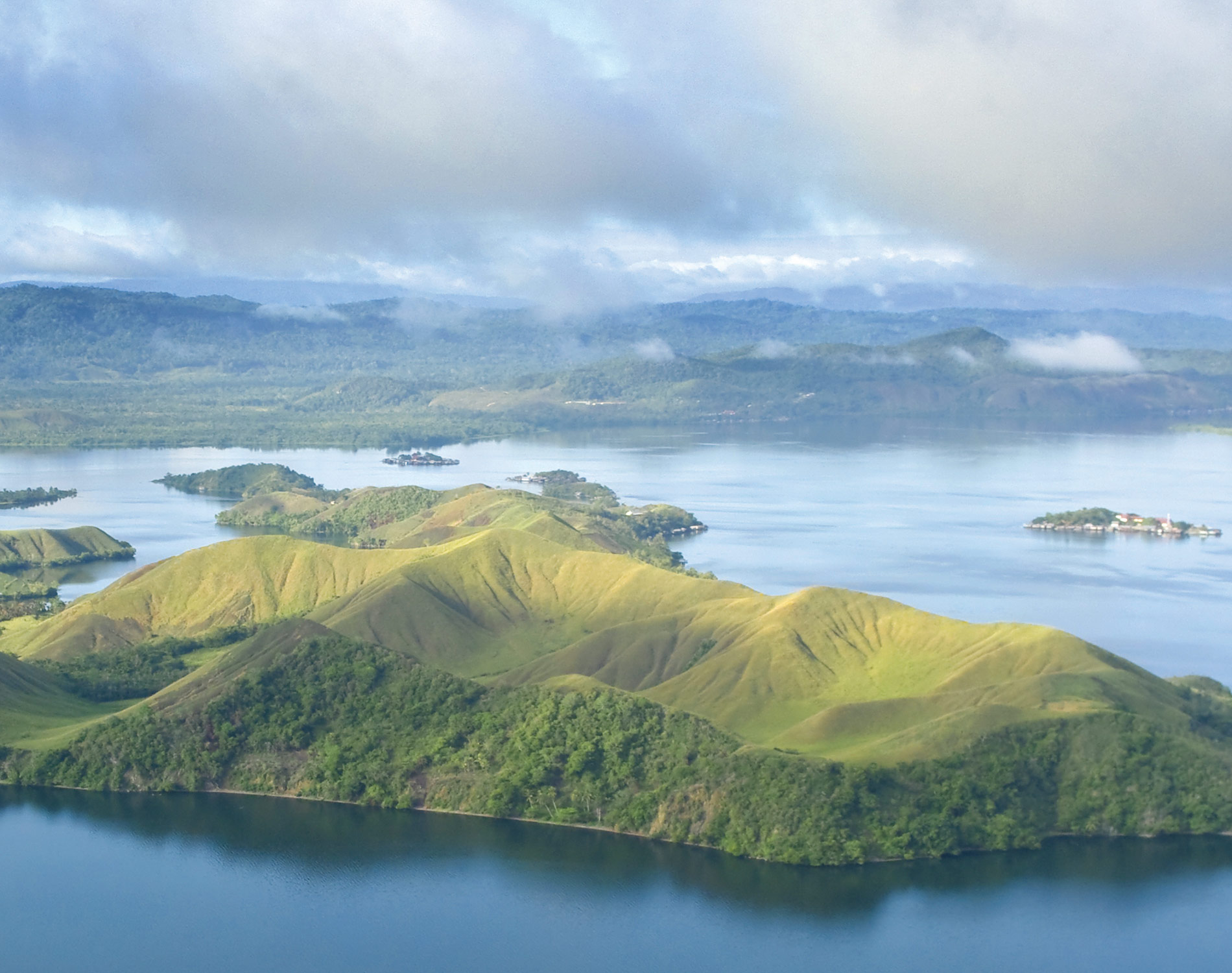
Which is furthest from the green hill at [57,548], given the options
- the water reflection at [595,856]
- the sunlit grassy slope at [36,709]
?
the water reflection at [595,856]

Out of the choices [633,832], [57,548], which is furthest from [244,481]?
[633,832]

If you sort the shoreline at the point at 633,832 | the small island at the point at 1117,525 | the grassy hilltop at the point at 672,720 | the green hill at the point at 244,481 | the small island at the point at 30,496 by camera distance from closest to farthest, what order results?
the shoreline at the point at 633,832, the grassy hilltop at the point at 672,720, the small island at the point at 1117,525, the small island at the point at 30,496, the green hill at the point at 244,481

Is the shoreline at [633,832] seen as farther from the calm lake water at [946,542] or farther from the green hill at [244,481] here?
the green hill at [244,481]

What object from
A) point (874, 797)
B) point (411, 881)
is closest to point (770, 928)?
point (874, 797)

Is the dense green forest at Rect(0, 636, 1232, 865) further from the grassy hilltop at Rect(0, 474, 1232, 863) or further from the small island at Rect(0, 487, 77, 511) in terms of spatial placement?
the small island at Rect(0, 487, 77, 511)

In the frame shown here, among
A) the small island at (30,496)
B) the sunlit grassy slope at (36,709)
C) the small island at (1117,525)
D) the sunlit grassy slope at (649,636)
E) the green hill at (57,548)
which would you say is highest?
the small island at (1117,525)

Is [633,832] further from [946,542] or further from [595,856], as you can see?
[946,542]
